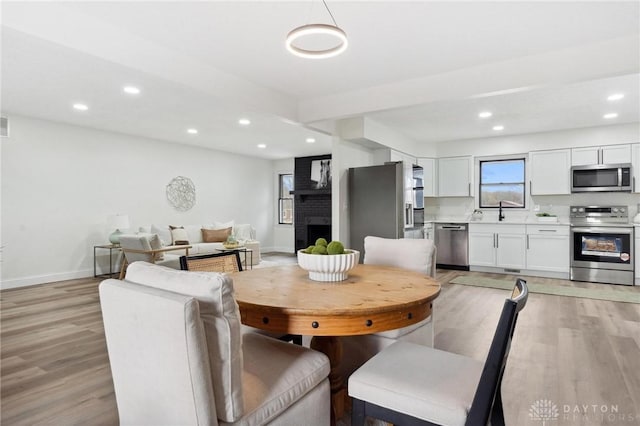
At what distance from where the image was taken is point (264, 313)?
1436mm

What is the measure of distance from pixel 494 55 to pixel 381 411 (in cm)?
312

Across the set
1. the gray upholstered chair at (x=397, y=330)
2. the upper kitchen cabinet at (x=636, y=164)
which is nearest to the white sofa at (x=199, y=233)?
the gray upholstered chair at (x=397, y=330)

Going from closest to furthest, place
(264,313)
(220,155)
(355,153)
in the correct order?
1. (264,313)
2. (355,153)
3. (220,155)

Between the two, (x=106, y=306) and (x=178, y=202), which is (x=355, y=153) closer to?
(x=178, y=202)

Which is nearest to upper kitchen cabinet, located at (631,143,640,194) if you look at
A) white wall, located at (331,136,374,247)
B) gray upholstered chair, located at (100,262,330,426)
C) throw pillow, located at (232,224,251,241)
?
white wall, located at (331,136,374,247)

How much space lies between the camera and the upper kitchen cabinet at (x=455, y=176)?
22.0 feet

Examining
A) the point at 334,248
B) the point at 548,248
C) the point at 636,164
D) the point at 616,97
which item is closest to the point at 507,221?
the point at 548,248

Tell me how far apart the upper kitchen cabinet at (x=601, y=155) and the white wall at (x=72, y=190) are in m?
6.86

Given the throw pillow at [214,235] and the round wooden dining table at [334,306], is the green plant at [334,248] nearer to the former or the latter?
the round wooden dining table at [334,306]

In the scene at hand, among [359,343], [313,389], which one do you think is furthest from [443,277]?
[313,389]

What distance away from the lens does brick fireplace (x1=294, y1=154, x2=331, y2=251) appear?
852 centimetres

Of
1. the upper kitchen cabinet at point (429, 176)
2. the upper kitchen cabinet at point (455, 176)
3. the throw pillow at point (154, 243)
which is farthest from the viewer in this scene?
the upper kitchen cabinet at point (429, 176)

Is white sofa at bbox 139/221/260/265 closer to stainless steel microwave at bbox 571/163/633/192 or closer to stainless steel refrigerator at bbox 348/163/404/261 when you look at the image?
stainless steel refrigerator at bbox 348/163/404/261

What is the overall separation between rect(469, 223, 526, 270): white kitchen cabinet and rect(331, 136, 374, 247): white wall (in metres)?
2.32
